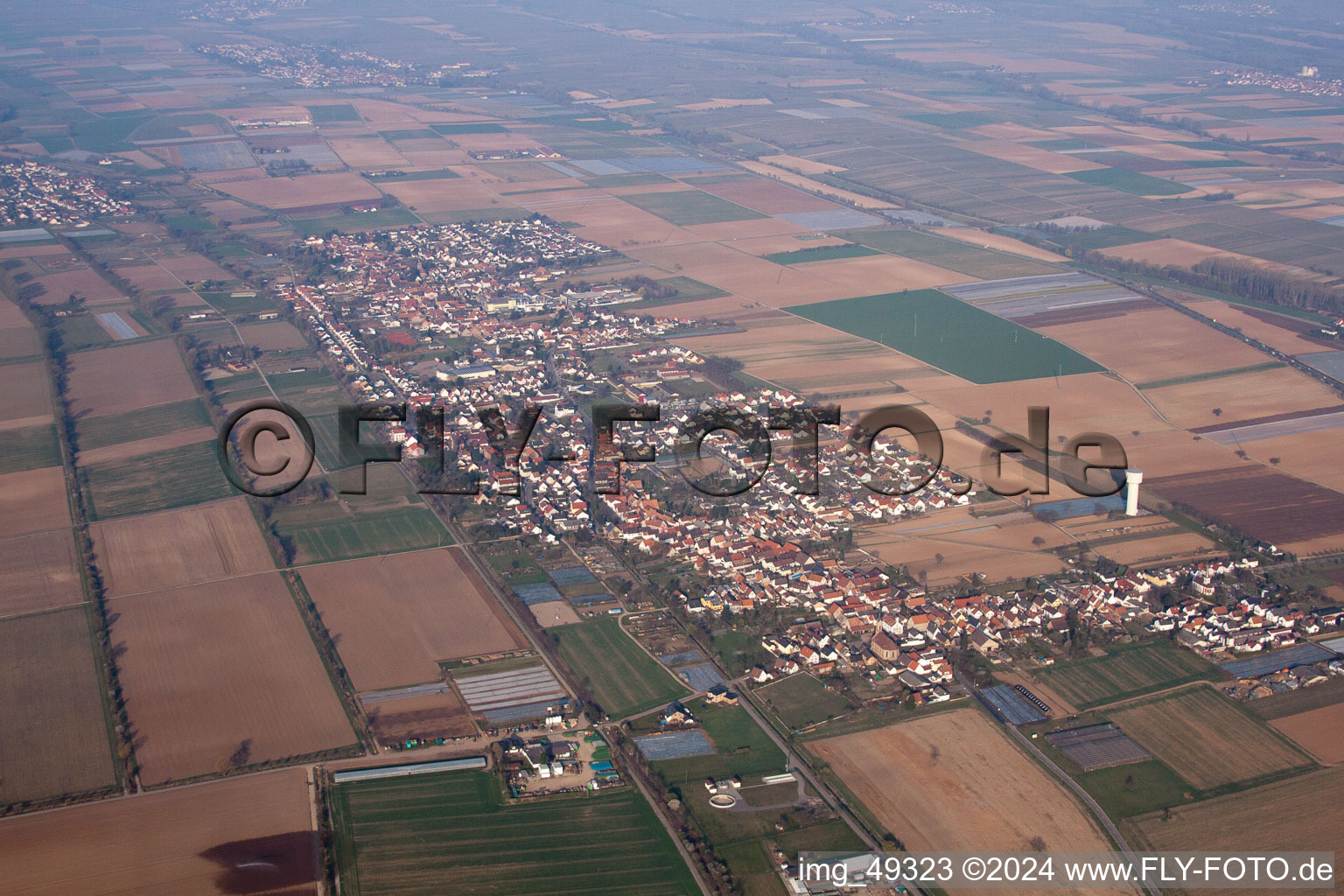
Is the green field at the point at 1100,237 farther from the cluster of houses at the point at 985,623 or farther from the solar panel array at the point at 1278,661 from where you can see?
the solar panel array at the point at 1278,661

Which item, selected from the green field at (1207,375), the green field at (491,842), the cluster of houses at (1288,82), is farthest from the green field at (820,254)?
the cluster of houses at (1288,82)

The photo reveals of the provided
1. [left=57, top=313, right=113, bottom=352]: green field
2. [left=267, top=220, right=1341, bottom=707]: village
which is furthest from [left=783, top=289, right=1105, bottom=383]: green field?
[left=57, top=313, right=113, bottom=352]: green field

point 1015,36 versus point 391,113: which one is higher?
point 1015,36

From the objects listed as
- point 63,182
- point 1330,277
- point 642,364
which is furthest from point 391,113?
point 1330,277

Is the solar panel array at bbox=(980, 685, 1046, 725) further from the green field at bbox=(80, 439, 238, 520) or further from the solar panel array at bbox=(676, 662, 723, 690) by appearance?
the green field at bbox=(80, 439, 238, 520)

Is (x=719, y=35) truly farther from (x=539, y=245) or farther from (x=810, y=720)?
(x=810, y=720)

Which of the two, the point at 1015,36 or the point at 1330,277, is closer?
the point at 1330,277

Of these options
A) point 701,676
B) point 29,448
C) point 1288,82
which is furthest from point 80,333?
point 1288,82
